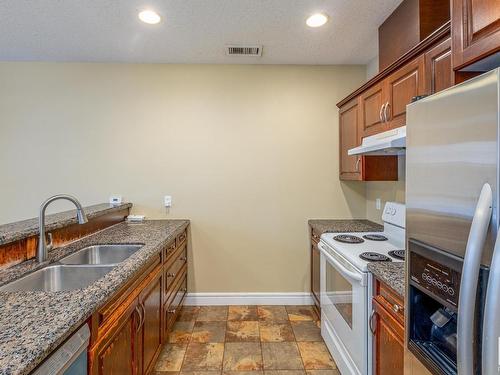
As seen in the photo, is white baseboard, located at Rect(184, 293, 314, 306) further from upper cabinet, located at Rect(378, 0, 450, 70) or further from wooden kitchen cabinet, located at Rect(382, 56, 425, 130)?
upper cabinet, located at Rect(378, 0, 450, 70)

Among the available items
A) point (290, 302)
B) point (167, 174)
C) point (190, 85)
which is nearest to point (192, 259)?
point (167, 174)

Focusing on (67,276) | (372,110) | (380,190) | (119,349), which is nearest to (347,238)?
(380,190)

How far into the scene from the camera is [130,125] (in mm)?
3156

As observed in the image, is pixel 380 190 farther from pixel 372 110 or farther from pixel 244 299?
pixel 244 299

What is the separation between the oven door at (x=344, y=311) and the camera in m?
1.64

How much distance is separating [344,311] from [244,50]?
7.90ft

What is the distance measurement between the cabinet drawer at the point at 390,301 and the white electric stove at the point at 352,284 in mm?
68

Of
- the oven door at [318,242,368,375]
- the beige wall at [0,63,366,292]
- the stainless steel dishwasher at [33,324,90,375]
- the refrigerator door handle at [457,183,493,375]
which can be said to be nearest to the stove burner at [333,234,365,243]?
the oven door at [318,242,368,375]

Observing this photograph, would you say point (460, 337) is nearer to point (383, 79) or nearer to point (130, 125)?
point (383, 79)

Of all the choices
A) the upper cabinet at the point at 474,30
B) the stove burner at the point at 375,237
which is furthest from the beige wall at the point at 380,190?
the upper cabinet at the point at 474,30

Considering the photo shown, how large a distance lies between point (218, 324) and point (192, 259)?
0.76 metres

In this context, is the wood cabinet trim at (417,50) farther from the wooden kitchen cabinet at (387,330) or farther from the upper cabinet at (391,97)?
the wooden kitchen cabinet at (387,330)

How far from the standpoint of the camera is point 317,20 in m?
2.29

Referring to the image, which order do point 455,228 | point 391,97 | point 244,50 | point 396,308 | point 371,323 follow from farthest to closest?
point 244,50, point 391,97, point 371,323, point 396,308, point 455,228
